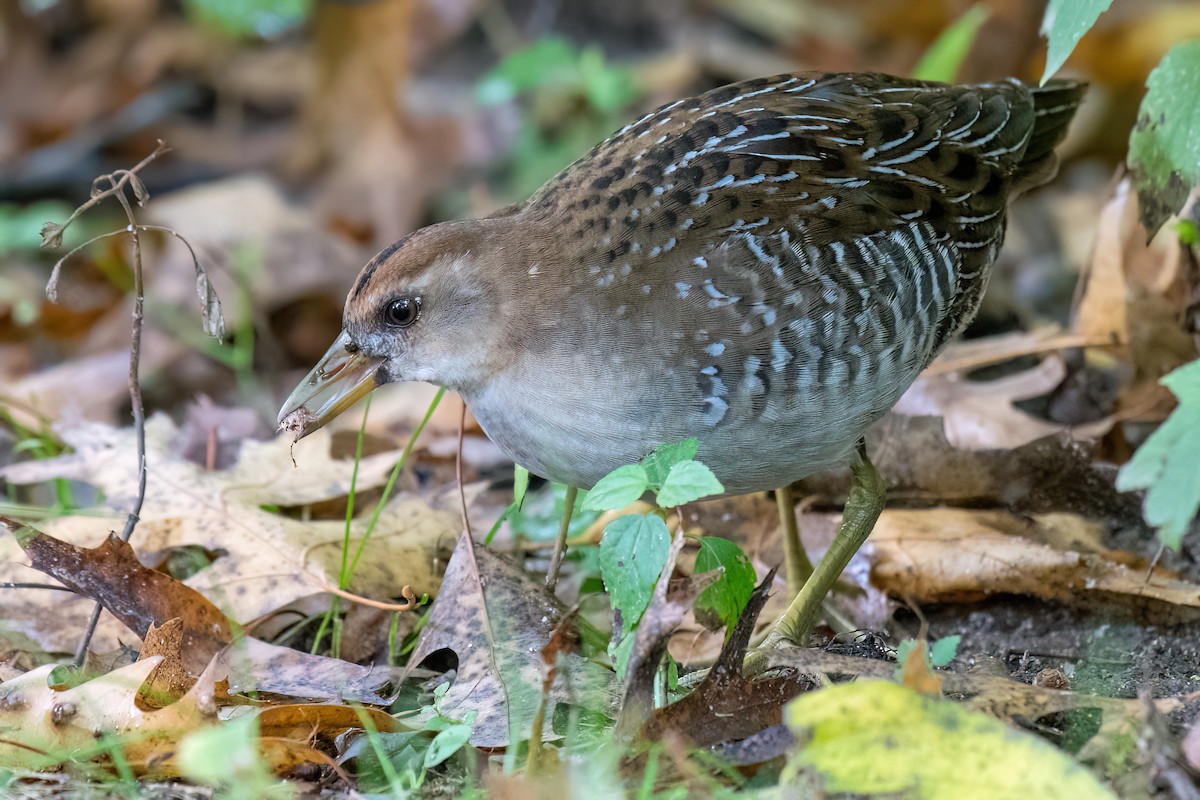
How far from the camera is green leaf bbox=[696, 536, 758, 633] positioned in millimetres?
2725

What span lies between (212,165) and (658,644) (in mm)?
5915

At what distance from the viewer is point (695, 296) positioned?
318 centimetres

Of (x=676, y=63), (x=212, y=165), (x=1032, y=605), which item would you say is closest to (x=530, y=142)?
(x=676, y=63)

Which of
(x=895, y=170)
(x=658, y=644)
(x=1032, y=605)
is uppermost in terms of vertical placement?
(x=895, y=170)

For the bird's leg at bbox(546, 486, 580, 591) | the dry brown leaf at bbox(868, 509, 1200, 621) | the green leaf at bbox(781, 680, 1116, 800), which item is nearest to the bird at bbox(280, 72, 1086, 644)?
the bird's leg at bbox(546, 486, 580, 591)

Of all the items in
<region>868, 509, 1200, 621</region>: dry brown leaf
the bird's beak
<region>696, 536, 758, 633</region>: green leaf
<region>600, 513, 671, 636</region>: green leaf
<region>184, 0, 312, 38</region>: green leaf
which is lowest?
<region>868, 509, 1200, 621</region>: dry brown leaf

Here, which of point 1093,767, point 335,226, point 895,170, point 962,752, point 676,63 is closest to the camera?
point 962,752

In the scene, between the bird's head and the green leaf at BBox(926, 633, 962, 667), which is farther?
the bird's head

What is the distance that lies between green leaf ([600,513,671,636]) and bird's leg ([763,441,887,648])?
837mm

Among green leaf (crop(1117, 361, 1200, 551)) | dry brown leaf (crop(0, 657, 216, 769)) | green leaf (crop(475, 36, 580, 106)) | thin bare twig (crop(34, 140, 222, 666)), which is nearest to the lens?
green leaf (crop(1117, 361, 1200, 551))

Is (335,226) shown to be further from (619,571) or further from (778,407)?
(619,571)

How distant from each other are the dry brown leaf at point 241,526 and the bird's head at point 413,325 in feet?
1.52

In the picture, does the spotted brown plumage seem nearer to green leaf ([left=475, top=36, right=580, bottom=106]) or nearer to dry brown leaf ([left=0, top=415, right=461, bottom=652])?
dry brown leaf ([left=0, top=415, right=461, bottom=652])

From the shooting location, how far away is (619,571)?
2.59 m
